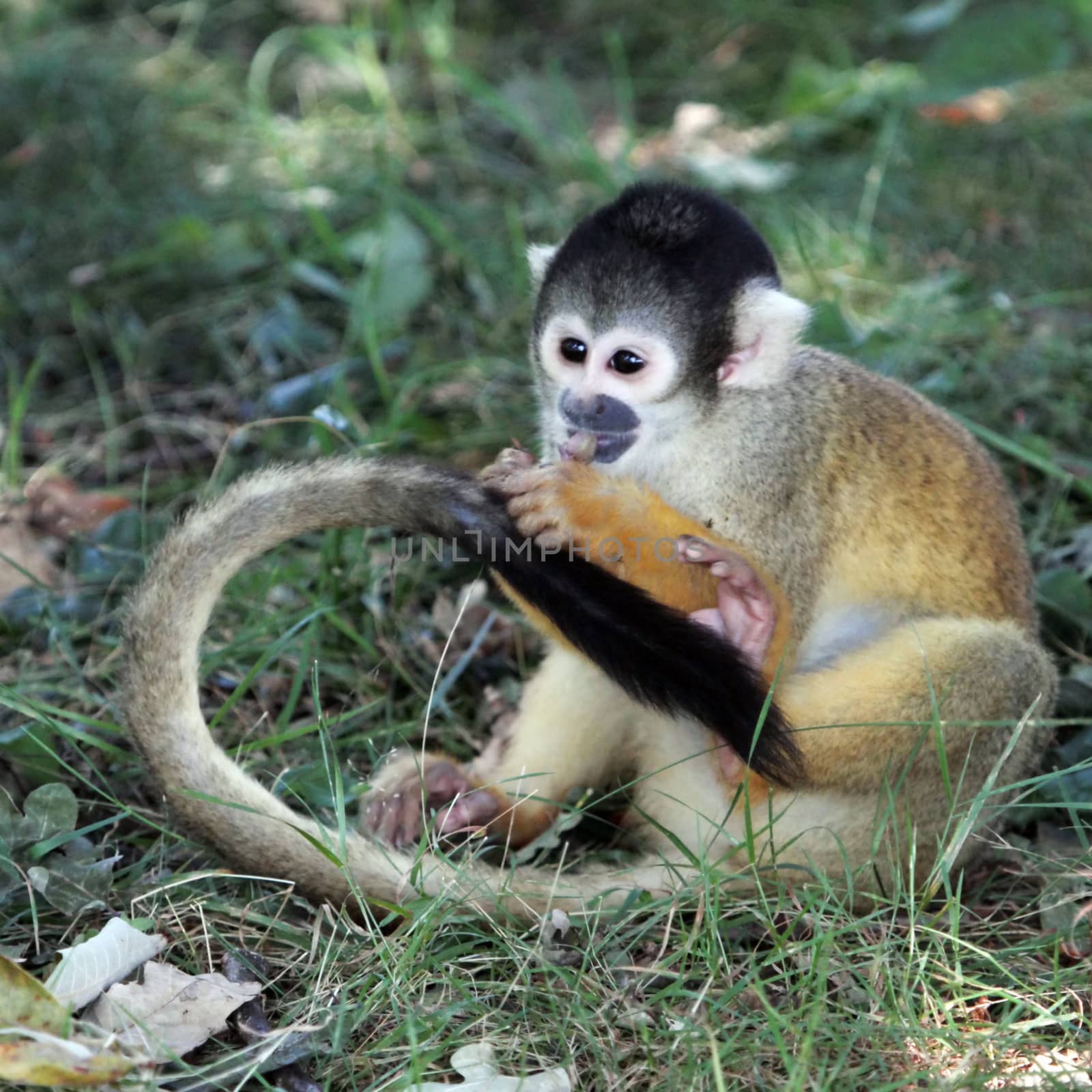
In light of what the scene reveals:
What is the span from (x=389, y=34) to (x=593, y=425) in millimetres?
3454

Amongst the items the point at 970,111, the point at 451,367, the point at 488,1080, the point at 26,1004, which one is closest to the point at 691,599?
the point at 488,1080

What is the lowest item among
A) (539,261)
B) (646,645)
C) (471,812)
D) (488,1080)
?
(471,812)

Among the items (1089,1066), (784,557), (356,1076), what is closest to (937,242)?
(784,557)

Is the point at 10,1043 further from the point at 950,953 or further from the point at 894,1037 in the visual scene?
the point at 950,953

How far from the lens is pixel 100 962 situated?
5.94 ft

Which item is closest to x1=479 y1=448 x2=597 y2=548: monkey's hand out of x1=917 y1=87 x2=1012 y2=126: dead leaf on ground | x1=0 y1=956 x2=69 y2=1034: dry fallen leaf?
x1=0 y1=956 x2=69 y2=1034: dry fallen leaf

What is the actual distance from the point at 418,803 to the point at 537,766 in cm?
23

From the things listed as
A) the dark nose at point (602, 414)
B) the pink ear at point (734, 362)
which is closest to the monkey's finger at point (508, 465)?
the dark nose at point (602, 414)

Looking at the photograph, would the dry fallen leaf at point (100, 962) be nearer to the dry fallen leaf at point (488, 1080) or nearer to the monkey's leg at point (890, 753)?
the dry fallen leaf at point (488, 1080)

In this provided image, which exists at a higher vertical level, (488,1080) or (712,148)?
(712,148)

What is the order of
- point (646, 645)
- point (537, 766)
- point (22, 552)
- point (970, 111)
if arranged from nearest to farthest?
point (646, 645)
point (537, 766)
point (22, 552)
point (970, 111)

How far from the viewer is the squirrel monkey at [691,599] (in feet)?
6.45

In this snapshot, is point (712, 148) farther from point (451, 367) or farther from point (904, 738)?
point (904, 738)

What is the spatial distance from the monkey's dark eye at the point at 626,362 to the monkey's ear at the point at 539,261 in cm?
30
